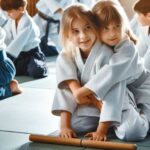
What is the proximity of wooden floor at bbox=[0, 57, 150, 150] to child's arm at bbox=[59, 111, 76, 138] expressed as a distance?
Answer: 10 cm

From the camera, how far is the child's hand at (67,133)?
260cm

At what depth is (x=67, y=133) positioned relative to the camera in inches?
103

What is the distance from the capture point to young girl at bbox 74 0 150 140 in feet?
8.40

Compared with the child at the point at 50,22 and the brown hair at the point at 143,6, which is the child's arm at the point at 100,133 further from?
the child at the point at 50,22

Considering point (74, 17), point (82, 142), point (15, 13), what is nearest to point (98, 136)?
point (82, 142)

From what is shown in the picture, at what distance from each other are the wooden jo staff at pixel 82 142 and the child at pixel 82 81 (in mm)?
115

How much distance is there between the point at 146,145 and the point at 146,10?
4.33ft

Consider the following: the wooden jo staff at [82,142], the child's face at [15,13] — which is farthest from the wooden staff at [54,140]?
the child's face at [15,13]

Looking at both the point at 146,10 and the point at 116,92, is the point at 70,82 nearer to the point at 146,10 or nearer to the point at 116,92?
the point at 116,92

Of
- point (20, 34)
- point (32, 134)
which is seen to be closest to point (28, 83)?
point (20, 34)

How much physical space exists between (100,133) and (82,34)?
615 millimetres

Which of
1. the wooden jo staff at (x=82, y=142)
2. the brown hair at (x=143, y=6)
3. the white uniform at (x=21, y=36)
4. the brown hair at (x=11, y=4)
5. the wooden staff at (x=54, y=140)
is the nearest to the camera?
the wooden jo staff at (x=82, y=142)

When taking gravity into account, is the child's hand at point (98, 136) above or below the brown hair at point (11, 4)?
below

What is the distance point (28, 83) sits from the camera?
423 cm
